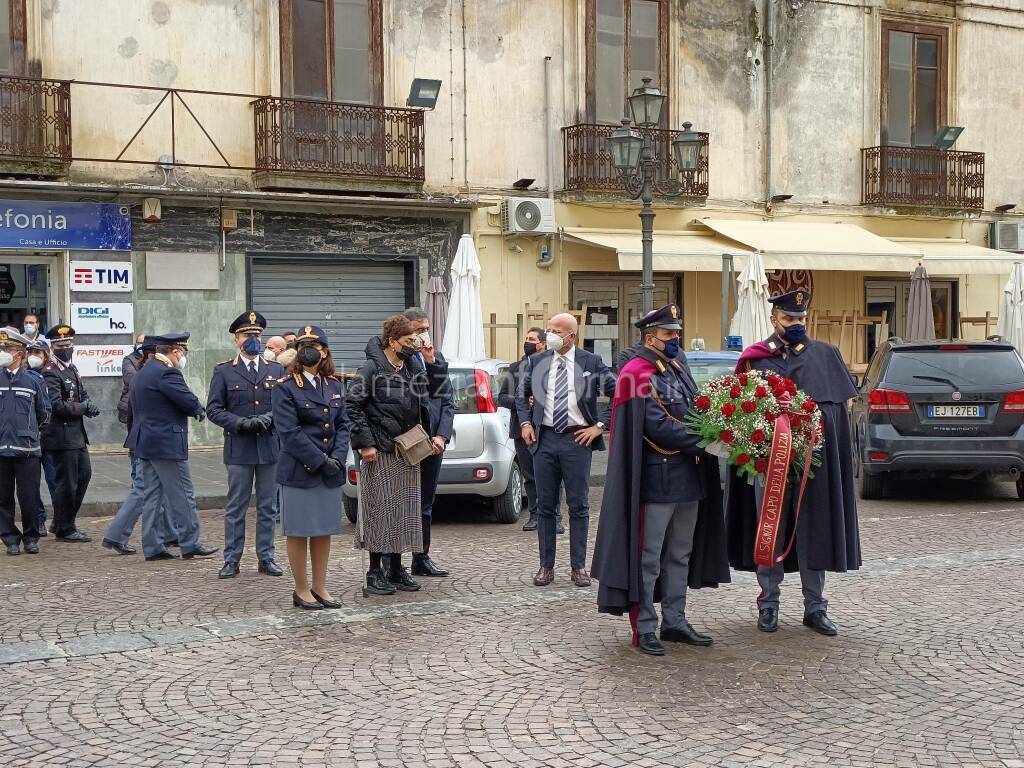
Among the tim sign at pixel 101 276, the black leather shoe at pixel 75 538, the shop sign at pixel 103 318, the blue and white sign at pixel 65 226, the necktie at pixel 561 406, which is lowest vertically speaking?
the black leather shoe at pixel 75 538

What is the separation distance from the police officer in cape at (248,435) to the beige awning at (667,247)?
10.7 meters

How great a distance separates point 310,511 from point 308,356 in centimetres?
99

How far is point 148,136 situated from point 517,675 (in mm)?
14030

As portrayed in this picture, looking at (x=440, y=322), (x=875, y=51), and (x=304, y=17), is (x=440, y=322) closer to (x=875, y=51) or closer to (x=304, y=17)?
(x=304, y=17)

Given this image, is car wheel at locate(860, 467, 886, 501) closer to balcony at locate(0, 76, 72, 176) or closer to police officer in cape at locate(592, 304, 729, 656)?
police officer in cape at locate(592, 304, 729, 656)

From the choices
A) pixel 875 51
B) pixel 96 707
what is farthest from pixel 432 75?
pixel 96 707

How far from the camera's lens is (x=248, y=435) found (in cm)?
959

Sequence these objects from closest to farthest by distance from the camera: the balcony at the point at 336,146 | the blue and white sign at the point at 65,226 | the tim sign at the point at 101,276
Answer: the blue and white sign at the point at 65,226
the tim sign at the point at 101,276
the balcony at the point at 336,146

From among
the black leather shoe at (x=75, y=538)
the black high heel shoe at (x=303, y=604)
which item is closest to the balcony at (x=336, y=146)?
the black leather shoe at (x=75, y=538)

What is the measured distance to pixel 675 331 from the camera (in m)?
7.00

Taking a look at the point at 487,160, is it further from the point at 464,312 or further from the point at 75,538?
the point at 75,538

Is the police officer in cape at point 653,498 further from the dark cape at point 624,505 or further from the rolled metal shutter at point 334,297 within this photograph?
the rolled metal shutter at point 334,297

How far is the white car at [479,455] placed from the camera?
11.7 metres

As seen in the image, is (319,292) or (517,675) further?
(319,292)
